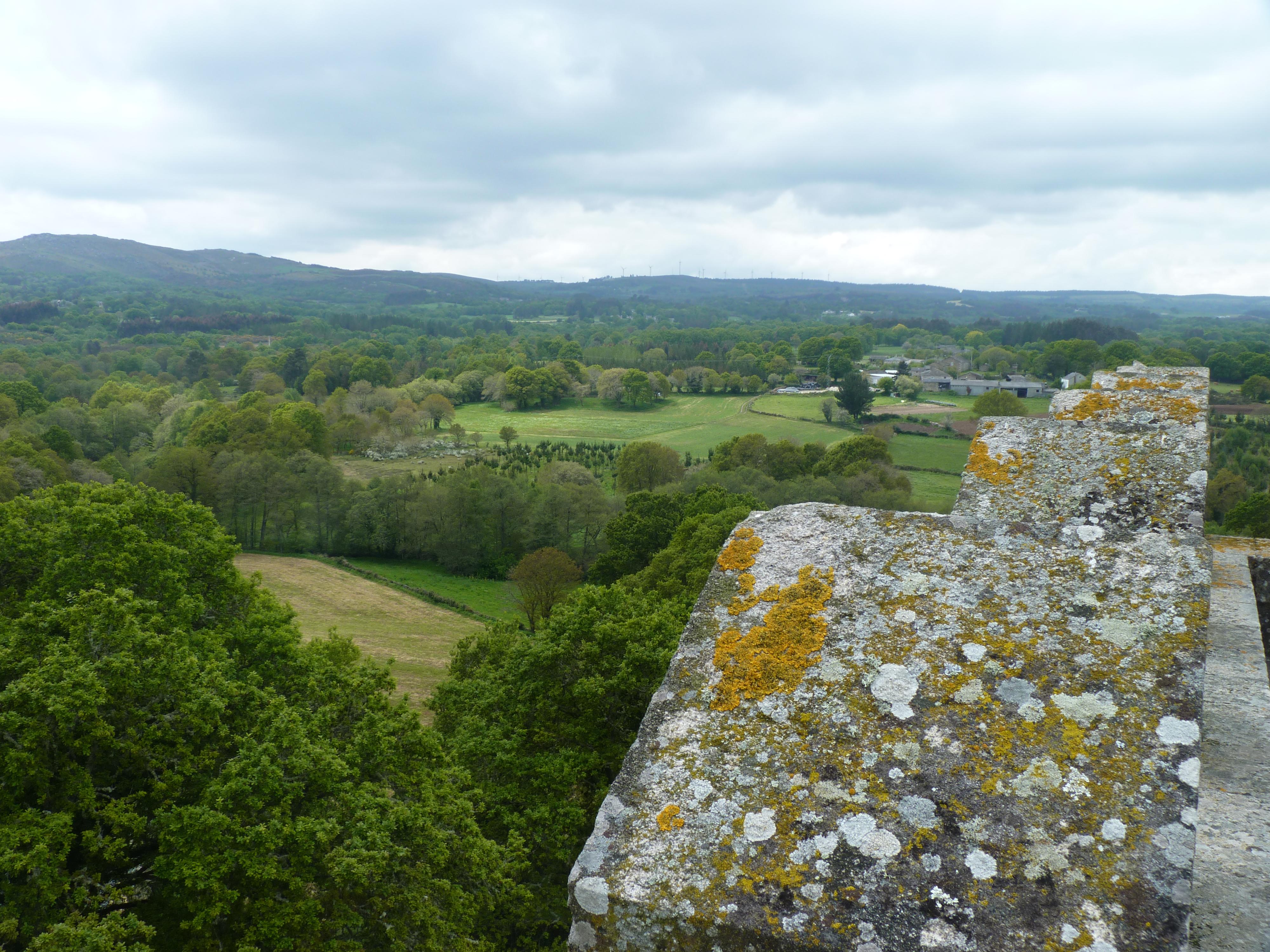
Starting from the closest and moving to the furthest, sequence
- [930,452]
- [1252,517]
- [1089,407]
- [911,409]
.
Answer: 1. [1089,407]
2. [1252,517]
3. [930,452]
4. [911,409]

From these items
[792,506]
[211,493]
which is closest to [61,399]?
[211,493]

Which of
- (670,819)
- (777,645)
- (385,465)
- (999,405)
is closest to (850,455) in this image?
(999,405)

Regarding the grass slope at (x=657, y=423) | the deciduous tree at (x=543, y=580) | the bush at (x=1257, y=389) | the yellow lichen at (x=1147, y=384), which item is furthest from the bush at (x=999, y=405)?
the yellow lichen at (x=1147, y=384)

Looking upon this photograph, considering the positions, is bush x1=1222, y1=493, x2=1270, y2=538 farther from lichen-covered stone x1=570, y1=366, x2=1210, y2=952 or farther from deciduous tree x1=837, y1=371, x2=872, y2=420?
lichen-covered stone x1=570, y1=366, x2=1210, y2=952

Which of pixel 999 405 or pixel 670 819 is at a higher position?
pixel 670 819

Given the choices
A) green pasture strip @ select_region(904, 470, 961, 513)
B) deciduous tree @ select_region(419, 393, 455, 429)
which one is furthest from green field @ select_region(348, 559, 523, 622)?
deciduous tree @ select_region(419, 393, 455, 429)

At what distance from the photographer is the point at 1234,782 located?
3.98 m

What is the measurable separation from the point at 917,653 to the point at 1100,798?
981 mm

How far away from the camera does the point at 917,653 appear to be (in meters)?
3.91

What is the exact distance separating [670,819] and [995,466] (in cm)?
321

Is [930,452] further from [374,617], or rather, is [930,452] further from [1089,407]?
[1089,407]

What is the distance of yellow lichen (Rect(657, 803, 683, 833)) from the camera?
3.40m

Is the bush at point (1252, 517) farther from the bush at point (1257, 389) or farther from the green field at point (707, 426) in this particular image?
the bush at point (1257, 389)

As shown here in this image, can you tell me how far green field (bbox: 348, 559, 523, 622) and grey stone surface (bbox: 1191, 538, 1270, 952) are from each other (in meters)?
42.1
